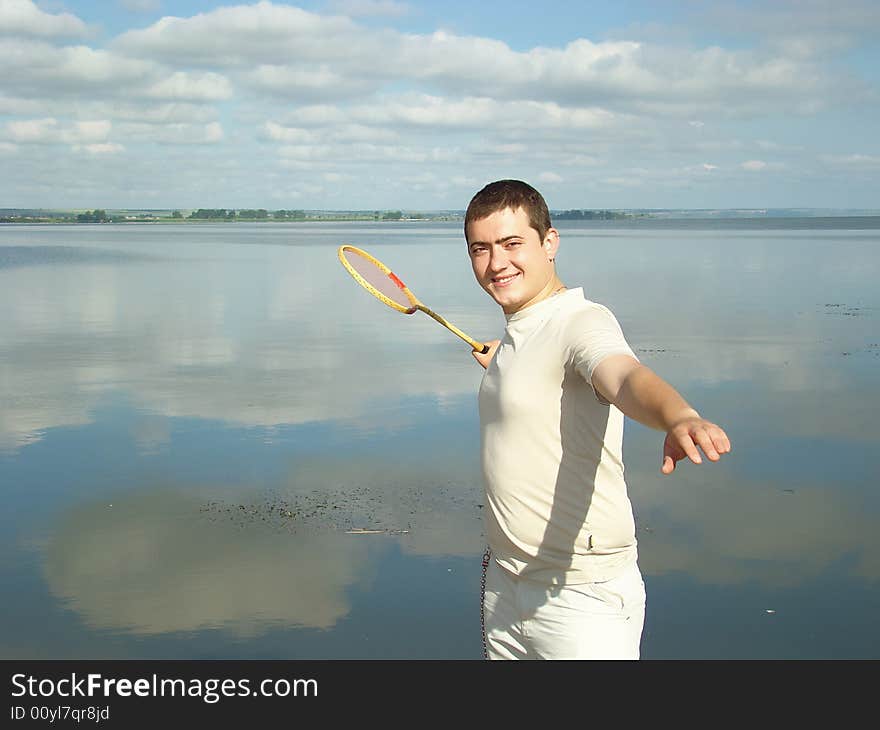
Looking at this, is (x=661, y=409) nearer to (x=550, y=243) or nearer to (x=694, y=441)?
(x=694, y=441)

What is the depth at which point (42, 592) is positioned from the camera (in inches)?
283

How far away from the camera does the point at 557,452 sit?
131 inches

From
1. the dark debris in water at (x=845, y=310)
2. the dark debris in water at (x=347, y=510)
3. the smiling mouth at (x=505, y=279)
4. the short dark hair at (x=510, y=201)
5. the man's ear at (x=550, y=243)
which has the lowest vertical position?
the dark debris in water at (x=347, y=510)

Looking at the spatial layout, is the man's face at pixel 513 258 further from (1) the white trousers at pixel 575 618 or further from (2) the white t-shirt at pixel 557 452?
(1) the white trousers at pixel 575 618

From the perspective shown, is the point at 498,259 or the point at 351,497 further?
the point at 351,497

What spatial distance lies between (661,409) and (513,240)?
0.91 metres

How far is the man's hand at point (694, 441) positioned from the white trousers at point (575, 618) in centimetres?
78

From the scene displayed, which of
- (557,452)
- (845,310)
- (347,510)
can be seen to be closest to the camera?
(557,452)

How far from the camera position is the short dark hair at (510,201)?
3494 millimetres

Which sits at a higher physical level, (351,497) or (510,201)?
(510,201)

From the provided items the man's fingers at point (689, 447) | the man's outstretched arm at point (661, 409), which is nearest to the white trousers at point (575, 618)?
the man's outstretched arm at point (661, 409)

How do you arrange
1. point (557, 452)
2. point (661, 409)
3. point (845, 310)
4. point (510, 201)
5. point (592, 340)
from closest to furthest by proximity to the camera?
point (661, 409)
point (592, 340)
point (557, 452)
point (510, 201)
point (845, 310)

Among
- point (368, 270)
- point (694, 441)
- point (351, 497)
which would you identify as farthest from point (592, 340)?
point (351, 497)

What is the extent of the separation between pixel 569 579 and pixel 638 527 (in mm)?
5380
